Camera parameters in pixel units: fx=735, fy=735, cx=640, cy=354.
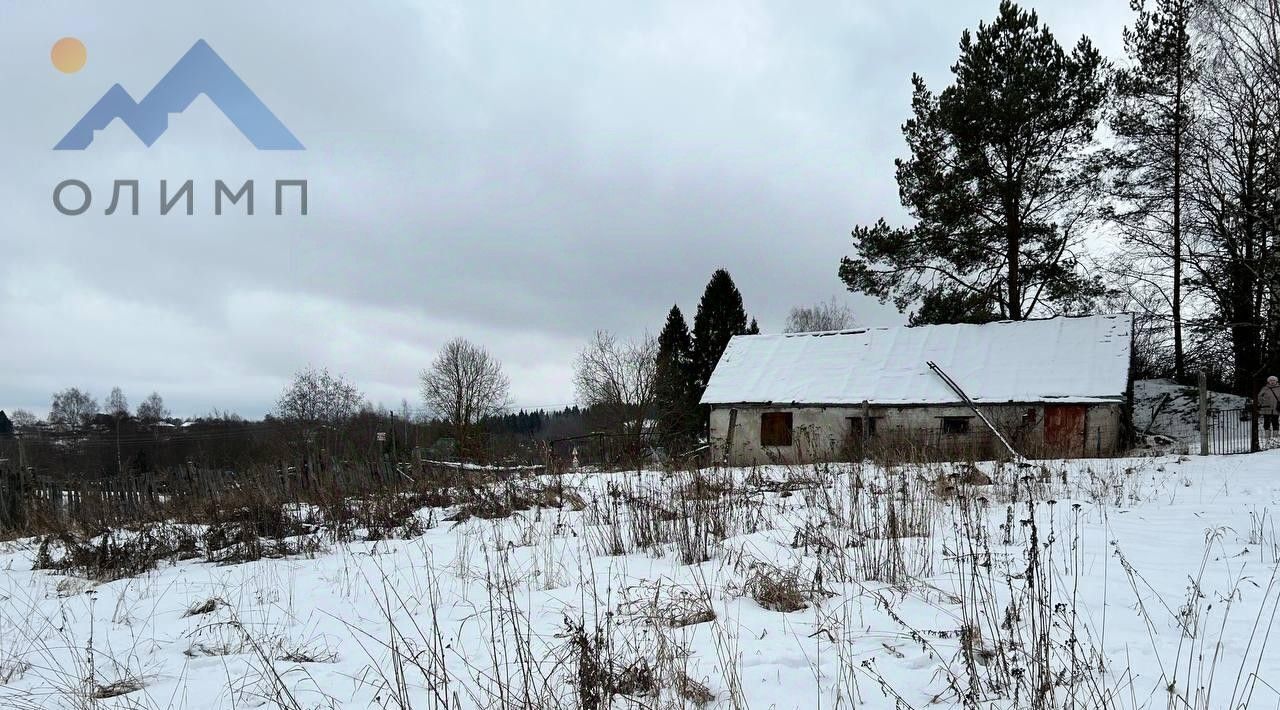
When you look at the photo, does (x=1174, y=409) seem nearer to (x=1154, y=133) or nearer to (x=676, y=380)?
(x=1154, y=133)

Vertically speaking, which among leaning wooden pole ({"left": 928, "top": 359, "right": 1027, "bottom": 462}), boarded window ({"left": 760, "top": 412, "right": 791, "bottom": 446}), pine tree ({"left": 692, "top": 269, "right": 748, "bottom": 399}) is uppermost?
pine tree ({"left": 692, "top": 269, "right": 748, "bottom": 399})

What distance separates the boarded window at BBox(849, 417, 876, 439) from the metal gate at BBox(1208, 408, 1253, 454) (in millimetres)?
7651

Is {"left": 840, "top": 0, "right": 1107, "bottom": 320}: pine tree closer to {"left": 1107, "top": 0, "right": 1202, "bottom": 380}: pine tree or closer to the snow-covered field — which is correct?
{"left": 1107, "top": 0, "right": 1202, "bottom": 380}: pine tree

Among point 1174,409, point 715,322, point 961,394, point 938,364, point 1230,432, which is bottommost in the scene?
point 1230,432

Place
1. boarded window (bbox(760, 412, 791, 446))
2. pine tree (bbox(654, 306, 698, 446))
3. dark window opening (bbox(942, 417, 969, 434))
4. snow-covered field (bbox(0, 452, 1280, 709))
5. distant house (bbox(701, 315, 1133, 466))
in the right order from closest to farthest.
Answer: snow-covered field (bbox(0, 452, 1280, 709)) → distant house (bbox(701, 315, 1133, 466)) → dark window opening (bbox(942, 417, 969, 434)) → boarded window (bbox(760, 412, 791, 446)) → pine tree (bbox(654, 306, 698, 446))

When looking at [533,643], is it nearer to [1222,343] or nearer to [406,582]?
[406,582]

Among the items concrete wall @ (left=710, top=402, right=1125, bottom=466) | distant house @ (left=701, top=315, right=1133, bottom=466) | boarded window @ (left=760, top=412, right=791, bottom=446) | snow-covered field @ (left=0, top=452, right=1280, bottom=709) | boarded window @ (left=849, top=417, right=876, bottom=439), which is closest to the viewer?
snow-covered field @ (left=0, top=452, right=1280, bottom=709)

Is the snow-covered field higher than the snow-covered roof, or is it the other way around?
the snow-covered roof

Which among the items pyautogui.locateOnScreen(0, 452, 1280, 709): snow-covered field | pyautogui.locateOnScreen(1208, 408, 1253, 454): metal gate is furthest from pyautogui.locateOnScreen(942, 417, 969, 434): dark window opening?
pyautogui.locateOnScreen(0, 452, 1280, 709): snow-covered field

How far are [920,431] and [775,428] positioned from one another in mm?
4310

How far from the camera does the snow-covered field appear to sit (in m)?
3.02

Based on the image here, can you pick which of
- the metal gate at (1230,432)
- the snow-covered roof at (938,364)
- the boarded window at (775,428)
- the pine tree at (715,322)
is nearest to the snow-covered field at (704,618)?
the metal gate at (1230,432)

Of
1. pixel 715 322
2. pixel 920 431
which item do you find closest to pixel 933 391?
pixel 920 431

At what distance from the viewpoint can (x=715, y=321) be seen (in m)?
40.6
